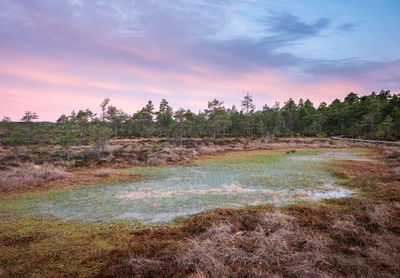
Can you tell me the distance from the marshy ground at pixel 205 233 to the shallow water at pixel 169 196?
61 millimetres

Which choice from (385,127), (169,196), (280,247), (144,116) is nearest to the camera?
(280,247)

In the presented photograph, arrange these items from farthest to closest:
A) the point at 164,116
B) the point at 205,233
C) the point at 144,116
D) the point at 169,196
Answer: the point at 144,116 < the point at 164,116 < the point at 169,196 < the point at 205,233

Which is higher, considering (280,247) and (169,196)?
(280,247)

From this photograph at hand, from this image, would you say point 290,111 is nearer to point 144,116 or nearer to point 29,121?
point 144,116

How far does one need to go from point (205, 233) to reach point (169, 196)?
5.29m

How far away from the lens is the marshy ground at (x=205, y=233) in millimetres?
5168

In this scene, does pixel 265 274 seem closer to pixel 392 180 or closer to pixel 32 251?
pixel 32 251

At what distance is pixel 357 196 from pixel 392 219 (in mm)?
3721

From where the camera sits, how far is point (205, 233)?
6.94 meters

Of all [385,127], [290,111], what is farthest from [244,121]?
[385,127]

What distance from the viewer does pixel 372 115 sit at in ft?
225

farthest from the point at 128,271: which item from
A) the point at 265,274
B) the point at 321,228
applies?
the point at 321,228

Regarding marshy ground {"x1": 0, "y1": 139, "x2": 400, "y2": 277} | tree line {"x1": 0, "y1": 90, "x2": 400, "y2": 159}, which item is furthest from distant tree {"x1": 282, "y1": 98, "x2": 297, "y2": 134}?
marshy ground {"x1": 0, "y1": 139, "x2": 400, "y2": 277}

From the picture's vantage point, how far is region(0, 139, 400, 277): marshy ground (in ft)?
17.0
